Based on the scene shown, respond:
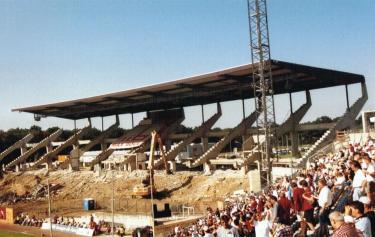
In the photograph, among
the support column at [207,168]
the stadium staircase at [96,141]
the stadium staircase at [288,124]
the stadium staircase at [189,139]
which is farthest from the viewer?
the stadium staircase at [96,141]

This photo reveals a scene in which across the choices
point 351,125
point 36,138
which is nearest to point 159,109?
point 351,125

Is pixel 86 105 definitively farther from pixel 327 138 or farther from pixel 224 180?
pixel 327 138

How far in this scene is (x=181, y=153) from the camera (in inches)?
2331

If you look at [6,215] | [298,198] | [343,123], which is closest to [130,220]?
[6,215]

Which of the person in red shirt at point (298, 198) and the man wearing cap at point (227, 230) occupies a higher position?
the person in red shirt at point (298, 198)

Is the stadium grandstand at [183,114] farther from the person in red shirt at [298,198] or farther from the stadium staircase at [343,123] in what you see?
the person in red shirt at [298,198]

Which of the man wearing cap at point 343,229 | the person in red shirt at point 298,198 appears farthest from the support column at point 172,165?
the man wearing cap at point 343,229

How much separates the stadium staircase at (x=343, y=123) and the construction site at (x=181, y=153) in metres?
0.09

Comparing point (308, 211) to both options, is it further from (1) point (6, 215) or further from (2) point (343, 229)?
(1) point (6, 215)

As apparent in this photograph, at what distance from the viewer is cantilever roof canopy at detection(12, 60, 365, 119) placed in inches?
1719

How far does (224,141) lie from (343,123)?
1250 cm

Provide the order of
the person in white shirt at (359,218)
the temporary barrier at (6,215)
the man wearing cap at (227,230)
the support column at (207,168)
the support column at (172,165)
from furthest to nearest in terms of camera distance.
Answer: the support column at (172,165)
the support column at (207,168)
the temporary barrier at (6,215)
the man wearing cap at (227,230)
the person in white shirt at (359,218)

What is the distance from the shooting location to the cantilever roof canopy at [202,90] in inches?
1719

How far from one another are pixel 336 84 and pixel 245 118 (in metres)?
10.6
